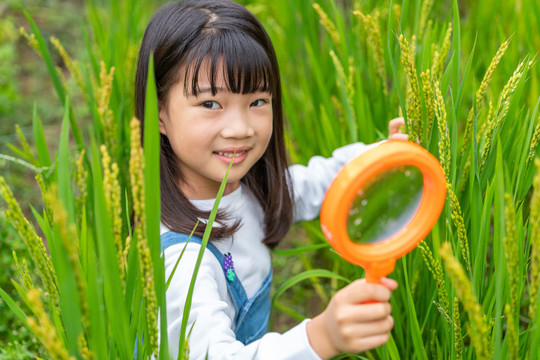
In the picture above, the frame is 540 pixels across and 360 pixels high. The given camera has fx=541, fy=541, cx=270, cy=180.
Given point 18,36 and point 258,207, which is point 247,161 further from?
point 18,36

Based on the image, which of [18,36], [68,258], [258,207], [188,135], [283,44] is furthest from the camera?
[18,36]

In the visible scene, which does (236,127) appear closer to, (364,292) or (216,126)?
(216,126)

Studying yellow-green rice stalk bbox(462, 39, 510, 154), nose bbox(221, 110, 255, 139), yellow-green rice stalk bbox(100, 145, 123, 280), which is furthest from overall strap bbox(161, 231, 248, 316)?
yellow-green rice stalk bbox(462, 39, 510, 154)

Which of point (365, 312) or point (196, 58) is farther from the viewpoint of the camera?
point (196, 58)

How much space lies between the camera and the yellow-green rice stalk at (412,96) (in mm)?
1017

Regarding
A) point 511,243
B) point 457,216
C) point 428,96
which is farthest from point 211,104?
point 511,243

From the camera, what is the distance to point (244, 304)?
4.48 ft

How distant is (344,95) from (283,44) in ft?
2.78

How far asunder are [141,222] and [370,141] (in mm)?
984

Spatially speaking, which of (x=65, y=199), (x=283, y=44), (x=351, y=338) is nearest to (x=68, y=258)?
(x=65, y=199)

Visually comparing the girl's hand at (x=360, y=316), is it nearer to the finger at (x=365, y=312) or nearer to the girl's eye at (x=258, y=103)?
the finger at (x=365, y=312)

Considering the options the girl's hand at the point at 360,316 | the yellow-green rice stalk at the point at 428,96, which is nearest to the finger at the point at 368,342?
the girl's hand at the point at 360,316

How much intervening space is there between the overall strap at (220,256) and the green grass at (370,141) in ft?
Result: 0.36

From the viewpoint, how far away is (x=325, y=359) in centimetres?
88
